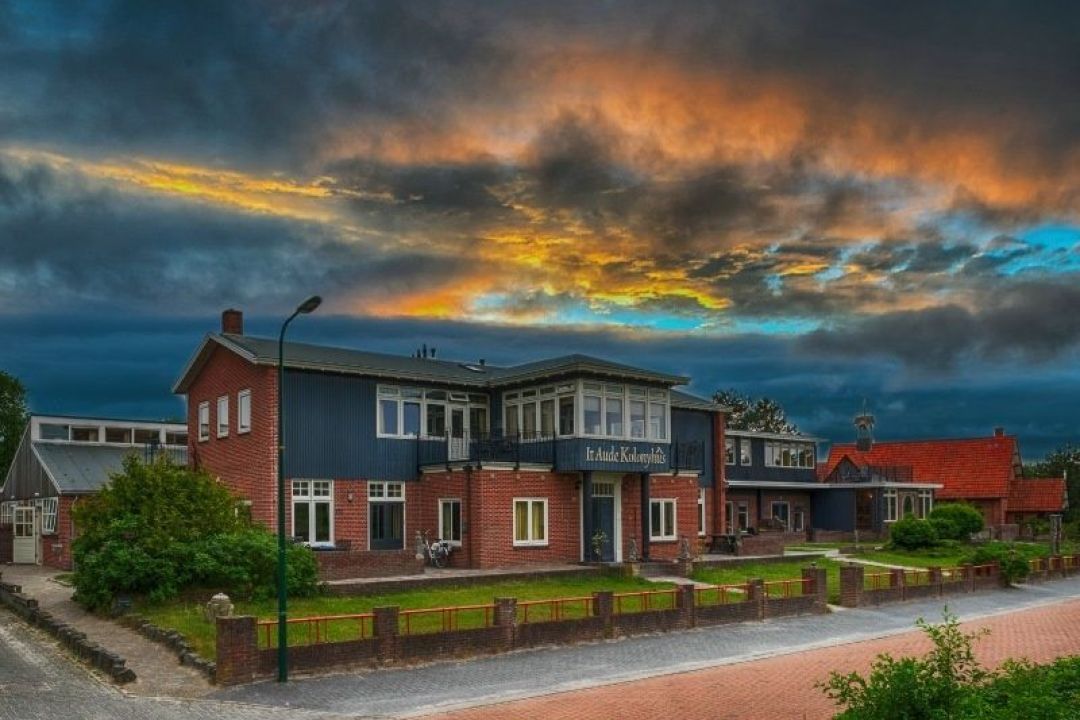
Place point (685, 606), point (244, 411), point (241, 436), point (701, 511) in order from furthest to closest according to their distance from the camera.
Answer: point (701, 511)
point (241, 436)
point (244, 411)
point (685, 606)

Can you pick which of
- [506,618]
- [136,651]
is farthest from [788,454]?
[136,651]

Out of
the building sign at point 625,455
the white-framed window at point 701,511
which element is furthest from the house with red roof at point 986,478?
the building sign at point 625,455

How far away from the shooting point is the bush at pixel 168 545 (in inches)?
990

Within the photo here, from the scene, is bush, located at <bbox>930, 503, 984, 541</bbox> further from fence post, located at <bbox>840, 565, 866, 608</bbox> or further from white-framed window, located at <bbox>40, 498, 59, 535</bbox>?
white-framed window, located at <bbox>40, 498, 59, 535</bbox>

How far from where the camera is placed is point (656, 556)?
131 ft

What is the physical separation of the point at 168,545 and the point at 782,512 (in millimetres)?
40842

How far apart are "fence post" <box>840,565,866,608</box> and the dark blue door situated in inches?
334

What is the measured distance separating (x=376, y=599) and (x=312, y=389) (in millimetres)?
9463

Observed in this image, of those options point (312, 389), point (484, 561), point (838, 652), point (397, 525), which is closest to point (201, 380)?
point (312, 389)

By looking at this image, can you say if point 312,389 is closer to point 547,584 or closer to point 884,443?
point 547,584

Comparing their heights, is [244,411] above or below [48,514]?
above

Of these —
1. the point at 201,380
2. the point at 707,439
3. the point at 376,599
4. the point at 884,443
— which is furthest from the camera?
the point at 884,443

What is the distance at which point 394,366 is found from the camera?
1467 inches

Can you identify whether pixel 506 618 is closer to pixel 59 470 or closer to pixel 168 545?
pixel 168 545
